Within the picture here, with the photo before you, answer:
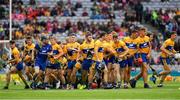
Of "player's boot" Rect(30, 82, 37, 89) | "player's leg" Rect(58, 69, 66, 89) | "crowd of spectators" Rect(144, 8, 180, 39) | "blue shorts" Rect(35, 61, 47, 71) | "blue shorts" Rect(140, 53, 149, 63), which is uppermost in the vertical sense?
"crowd of spectators" Rect(144, 8, 180, 39)

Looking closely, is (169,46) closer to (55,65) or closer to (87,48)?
(87,48)

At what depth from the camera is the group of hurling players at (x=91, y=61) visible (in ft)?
110

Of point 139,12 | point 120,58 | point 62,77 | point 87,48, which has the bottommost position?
point 62,77

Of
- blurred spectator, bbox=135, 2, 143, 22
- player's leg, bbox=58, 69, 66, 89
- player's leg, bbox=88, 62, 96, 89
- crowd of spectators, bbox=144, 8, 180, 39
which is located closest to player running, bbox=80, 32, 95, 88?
player's leg, bbox=88, 62, 96, 89

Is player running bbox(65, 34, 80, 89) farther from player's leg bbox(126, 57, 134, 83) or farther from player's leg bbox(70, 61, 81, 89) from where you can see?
player's leg bbox(126, 57, 134, 83)

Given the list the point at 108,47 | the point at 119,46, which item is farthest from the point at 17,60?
the point at 119,46

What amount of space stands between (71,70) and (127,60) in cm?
232

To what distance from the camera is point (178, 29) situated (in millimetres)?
51062

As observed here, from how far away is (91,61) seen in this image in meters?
33.6

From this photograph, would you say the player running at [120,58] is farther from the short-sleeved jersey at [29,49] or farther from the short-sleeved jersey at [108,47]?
the short-sleeved jersey at [29,49]

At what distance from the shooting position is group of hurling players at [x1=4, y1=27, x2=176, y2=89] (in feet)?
110

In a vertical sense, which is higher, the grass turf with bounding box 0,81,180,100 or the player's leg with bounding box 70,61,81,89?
the player's leg with bounding box 70,61,81,89

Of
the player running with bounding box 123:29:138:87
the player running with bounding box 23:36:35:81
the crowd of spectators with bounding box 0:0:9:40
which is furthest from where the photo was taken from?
the crowd of spectators with bounding box 0:0:9:40

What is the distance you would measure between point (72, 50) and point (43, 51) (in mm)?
1194
